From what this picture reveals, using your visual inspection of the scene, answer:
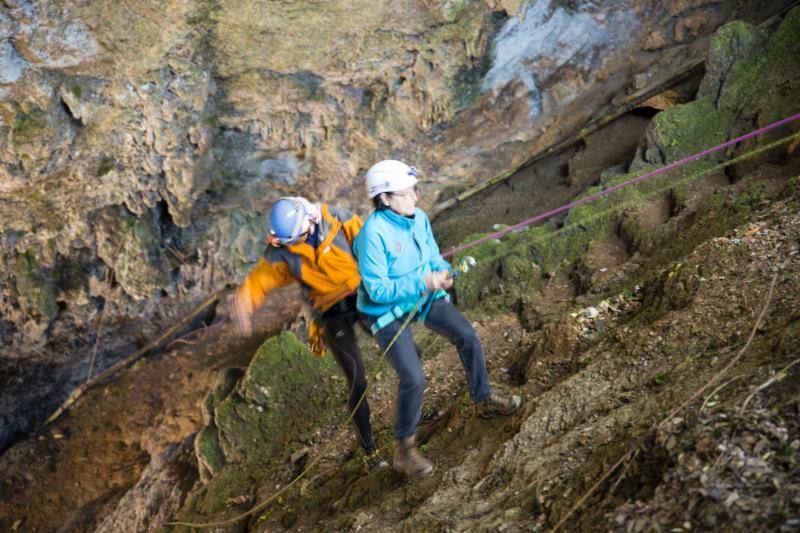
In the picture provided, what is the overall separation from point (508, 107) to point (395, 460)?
25.3ft

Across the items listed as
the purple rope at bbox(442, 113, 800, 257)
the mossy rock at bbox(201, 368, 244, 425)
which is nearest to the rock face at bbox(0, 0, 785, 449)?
the purple rope at bbox(442, 113, 800, 257)

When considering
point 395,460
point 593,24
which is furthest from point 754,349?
point 593,24

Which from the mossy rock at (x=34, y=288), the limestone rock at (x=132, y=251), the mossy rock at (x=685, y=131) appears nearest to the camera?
the mossy rock at (x=685, y=131)

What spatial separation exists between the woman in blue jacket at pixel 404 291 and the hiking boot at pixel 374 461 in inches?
25.3

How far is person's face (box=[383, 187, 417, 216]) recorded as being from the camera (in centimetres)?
378

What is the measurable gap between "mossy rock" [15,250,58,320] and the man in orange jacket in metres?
6.94

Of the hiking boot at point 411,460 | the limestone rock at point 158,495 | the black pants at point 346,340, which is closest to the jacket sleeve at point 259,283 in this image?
the black pants at point 346,340

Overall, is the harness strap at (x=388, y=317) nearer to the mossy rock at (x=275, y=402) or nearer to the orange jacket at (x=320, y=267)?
the orange jacket at (x=320, y=267)

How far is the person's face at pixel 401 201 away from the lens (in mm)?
3779

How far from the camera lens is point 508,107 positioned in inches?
416

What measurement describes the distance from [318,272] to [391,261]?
0.78 metres

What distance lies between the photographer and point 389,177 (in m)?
3.72

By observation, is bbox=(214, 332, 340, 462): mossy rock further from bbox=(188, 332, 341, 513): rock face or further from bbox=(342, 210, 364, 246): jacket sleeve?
bbox=(342, 210, 364, 246): jacket sleeve

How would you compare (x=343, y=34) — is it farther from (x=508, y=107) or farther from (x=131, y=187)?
(x=131, y=187)
